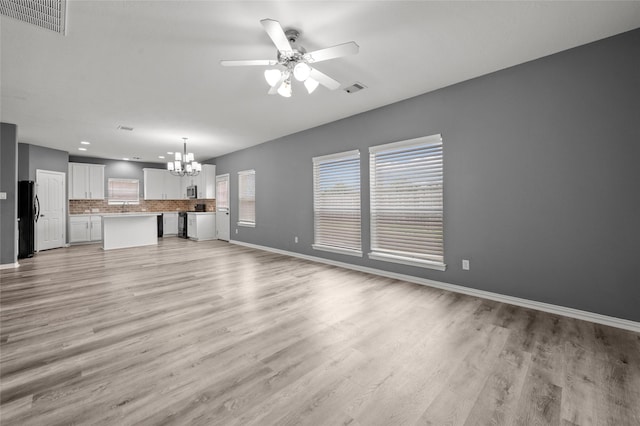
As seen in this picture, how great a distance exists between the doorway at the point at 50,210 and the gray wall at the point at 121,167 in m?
1.13

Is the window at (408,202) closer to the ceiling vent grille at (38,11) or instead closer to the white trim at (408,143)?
the white trim at (408,143)

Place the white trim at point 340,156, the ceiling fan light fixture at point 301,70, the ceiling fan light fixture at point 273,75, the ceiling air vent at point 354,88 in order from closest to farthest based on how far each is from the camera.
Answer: the ceiling fan light fixture at point 301,70
the ceiling fan light fixture at point 273,75
the ceiling air vent at point 354,88
the white trim at point 340,156

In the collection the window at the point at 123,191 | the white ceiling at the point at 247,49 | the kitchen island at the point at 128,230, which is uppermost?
the white ceiling at the point at 247,49

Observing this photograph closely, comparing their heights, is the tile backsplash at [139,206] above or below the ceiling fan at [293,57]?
below

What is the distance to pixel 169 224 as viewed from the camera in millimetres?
9711

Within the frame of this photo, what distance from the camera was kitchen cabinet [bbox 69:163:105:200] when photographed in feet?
26.5

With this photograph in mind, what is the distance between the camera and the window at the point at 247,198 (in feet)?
24.1

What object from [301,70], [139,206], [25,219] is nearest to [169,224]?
[139,206]

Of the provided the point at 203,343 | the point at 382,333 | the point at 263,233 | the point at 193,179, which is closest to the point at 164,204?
the point at 193,179

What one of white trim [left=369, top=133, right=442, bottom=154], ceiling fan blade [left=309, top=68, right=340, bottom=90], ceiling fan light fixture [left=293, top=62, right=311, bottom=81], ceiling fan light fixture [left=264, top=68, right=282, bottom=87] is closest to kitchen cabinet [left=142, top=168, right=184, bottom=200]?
white trim [left=369, top=133, right=442, bottom=154]

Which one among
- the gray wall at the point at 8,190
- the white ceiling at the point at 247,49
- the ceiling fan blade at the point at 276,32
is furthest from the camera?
Answer: the gray wall at the point at 8,190

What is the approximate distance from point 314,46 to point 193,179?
834cm

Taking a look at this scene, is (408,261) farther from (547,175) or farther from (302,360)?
(302,360)

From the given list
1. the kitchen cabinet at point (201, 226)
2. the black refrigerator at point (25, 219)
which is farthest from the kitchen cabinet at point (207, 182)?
the black refrigerator at point (25, 219)
